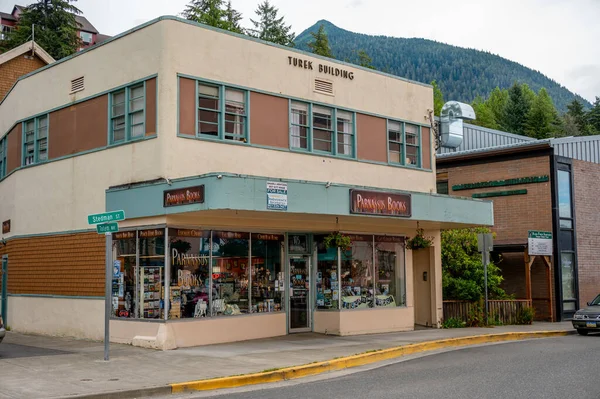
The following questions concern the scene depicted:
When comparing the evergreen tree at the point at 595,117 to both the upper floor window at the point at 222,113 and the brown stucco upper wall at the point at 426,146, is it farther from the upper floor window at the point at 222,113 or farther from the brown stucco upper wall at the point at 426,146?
the upper floor window at the point at 222,113

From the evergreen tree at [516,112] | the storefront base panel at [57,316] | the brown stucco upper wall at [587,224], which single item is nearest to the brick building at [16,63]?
the storefront base panel at [57,316]

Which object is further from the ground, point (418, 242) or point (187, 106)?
point (187, 106)

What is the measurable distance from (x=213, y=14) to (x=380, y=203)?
1545 inches

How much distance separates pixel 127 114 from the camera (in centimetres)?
1844

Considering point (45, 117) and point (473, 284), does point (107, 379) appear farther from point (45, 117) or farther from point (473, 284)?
point (473, 284)

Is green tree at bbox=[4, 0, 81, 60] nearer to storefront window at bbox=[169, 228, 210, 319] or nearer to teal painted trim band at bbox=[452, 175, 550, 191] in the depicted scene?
teal painted trim band at bbox=[452, 175, 550, 191]

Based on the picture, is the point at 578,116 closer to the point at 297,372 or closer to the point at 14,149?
the point at 14,149

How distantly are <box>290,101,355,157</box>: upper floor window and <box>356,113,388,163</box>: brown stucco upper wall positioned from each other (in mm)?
302

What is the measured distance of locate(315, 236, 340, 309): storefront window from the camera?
68.1ft

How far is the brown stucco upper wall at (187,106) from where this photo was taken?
1766 cm

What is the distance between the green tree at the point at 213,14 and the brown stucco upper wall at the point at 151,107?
1359 inches

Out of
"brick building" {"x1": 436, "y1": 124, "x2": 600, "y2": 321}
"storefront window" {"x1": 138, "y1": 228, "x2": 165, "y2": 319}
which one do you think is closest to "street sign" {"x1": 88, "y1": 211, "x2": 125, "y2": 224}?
"storefront window" {"x1": 138, "y1": 228, "x2": 165, "y2": 319}

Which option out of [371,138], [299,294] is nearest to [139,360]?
[299,294]

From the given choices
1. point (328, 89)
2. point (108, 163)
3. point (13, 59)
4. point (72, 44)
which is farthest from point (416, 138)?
point (72, 44)
